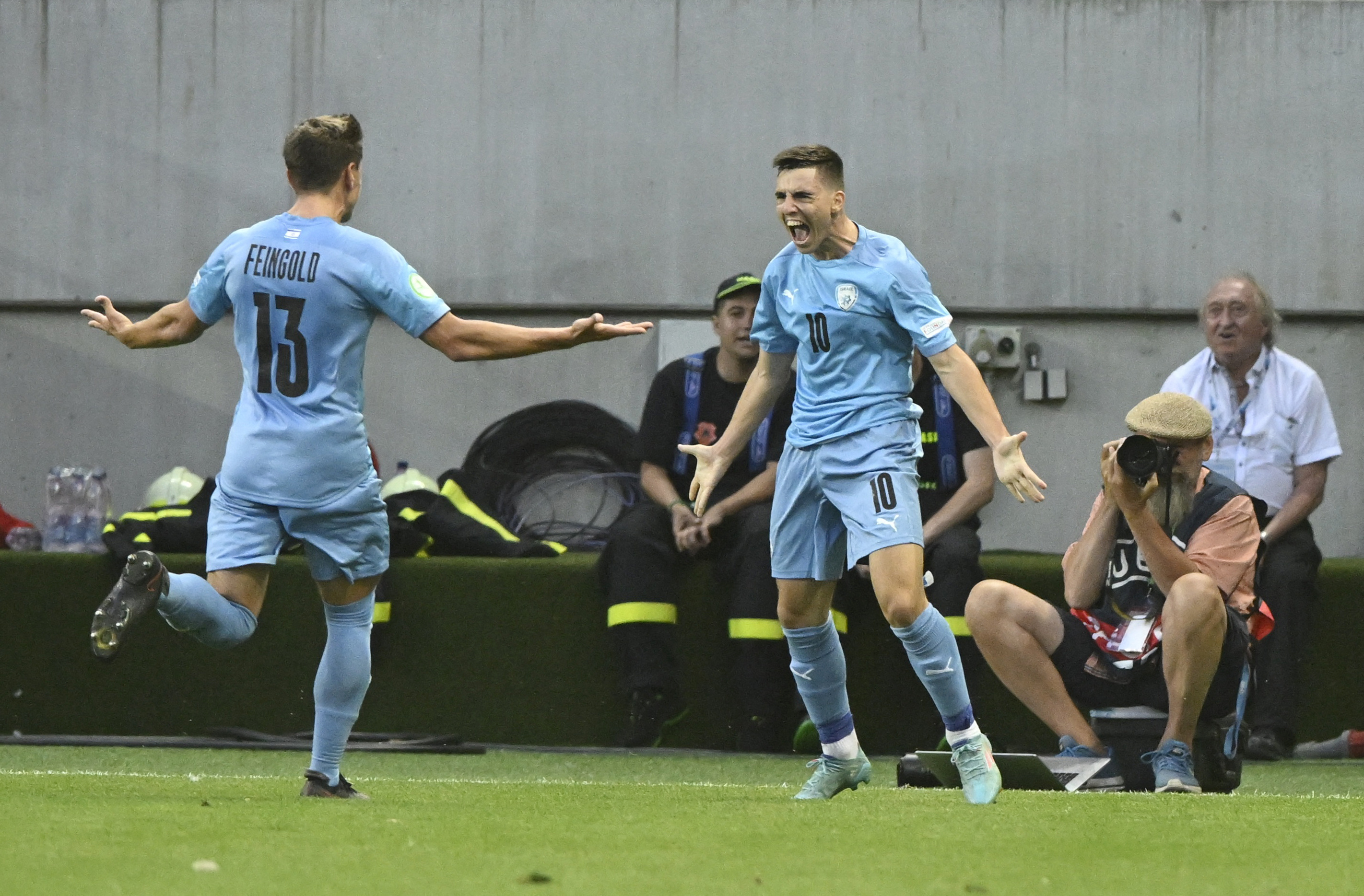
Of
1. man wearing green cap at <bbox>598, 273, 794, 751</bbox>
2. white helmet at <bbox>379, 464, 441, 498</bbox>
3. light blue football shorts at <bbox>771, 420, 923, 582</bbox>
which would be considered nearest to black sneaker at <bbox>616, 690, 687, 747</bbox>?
man wearing green cap at <bbox>598, 273, 794, 751</bbox>

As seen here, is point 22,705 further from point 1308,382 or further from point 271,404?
point 1308,382

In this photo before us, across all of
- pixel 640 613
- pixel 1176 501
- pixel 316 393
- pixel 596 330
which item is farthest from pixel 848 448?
pixel 640 613

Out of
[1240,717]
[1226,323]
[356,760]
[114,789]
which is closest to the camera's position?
[114,789]

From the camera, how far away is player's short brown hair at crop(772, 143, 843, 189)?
16.6 feet

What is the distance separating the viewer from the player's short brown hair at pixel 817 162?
5070mm

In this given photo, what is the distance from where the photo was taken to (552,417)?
9.30m

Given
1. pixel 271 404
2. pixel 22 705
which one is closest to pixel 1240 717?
pixel 271 404

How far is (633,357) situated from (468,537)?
5.75 feet

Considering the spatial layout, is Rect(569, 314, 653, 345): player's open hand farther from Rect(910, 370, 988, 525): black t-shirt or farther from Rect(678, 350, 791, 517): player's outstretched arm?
Rect(910, 370, 988, 525): black t-shirt

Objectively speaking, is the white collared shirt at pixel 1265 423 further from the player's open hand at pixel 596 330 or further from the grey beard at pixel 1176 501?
the player's open hand at pixel 596 330

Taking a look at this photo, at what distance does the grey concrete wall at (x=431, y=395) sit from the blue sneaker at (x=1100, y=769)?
3.42 meters

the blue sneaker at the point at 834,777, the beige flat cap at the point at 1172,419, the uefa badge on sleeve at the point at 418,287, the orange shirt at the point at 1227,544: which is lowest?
the blue sneaker at the point at 834,777

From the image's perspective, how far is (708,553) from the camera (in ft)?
25.3

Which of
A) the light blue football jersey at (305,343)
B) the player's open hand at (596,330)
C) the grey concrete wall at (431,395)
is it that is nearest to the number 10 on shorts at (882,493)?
the player's open hand at (596,330)
